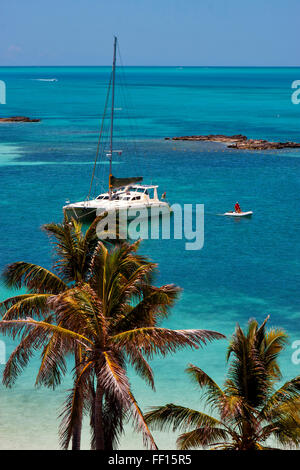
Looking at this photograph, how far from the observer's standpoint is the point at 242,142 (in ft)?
291

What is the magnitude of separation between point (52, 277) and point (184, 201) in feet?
137

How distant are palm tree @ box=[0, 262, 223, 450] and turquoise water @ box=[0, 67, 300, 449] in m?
7.09

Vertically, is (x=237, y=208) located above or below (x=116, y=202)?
above

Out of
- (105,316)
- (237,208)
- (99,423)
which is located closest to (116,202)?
(237,208)

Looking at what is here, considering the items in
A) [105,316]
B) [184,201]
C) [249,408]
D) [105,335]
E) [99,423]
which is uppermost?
[184,201]

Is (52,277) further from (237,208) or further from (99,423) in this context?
(237,208)

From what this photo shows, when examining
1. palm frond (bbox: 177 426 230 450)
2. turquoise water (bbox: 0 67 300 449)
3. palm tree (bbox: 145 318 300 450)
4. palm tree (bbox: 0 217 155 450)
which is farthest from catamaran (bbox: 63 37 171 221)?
palm frond (bbox: 177 426 230 450)

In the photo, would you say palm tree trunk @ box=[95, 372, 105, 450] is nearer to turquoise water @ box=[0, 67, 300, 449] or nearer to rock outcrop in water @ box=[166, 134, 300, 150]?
turquoise water @ box=[0, 67, 300, 449]

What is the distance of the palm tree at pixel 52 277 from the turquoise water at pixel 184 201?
20.5 ft

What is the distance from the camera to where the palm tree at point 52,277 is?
1570 centimetres

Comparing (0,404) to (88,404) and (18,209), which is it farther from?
(18,209)

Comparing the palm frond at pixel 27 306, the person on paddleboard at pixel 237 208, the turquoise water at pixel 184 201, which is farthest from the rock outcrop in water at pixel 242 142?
the palm frond at pixel 27 306

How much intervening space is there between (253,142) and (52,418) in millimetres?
69045

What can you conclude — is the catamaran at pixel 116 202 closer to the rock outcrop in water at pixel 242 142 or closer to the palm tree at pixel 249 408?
the palm tree at pixel 249 408
